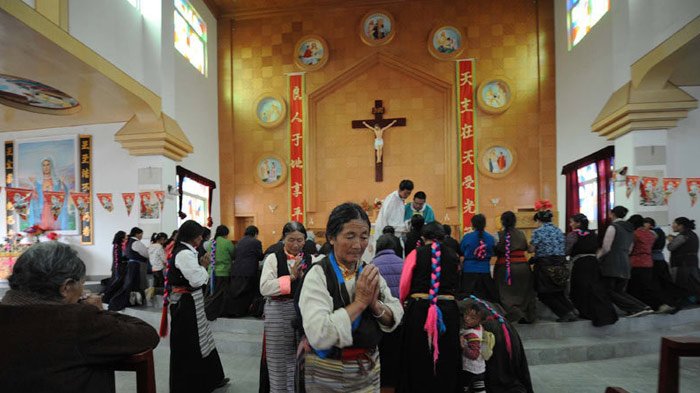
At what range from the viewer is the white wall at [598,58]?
630 cm

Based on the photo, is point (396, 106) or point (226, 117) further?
point (226, 117)

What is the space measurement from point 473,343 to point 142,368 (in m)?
2.53

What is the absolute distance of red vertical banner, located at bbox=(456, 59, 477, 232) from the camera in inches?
429

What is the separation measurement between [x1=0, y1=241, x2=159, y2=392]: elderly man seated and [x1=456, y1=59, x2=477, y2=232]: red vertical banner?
1006 cm

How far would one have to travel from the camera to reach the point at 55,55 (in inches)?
220

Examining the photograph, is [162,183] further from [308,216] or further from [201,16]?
[201,16]

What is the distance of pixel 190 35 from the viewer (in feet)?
34.0

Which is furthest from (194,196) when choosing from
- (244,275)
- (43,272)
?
(43,272)

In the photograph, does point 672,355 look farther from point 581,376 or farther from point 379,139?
point 379,139

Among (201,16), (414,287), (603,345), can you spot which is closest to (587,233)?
(603,345)

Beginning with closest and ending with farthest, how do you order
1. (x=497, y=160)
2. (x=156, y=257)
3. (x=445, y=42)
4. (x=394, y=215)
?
(x=394, y=215) → (x=156, y=257) → (x=497, y=160) → (x=445, y=42)

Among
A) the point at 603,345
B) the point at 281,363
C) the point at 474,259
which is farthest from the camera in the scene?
the point at 474,259

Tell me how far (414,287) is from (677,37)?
569 cm

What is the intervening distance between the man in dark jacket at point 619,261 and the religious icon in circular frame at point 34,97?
347 inches
